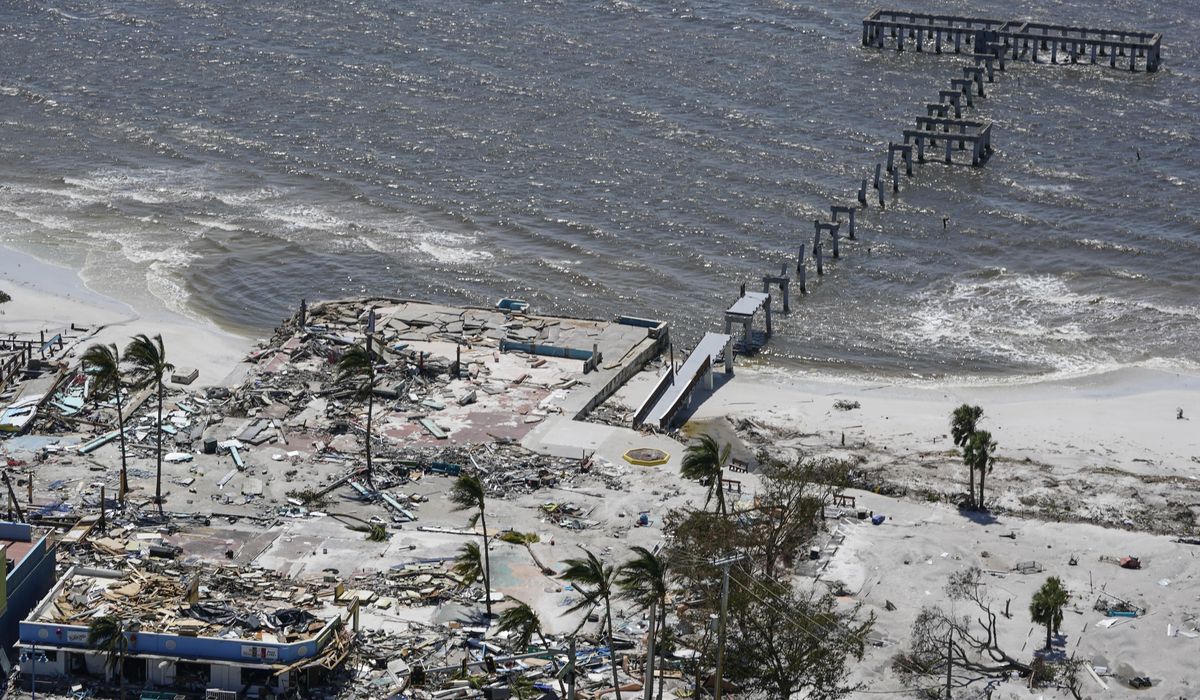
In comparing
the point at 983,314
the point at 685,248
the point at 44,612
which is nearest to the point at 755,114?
the point at 685,248

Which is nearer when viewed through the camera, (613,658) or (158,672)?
(613,658)

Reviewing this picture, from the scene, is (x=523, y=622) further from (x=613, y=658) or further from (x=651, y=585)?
(x=651, y=585)

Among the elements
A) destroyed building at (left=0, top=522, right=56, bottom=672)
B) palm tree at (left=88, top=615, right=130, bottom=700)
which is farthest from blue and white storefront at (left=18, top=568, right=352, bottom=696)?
destroyed building at (left=0, top=522, right=56, bottom=672)

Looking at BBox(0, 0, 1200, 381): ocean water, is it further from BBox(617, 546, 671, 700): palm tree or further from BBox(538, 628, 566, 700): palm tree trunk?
BBox(617, 546, 671, 700): palm tree

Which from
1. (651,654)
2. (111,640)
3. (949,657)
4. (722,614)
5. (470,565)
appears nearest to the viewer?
(722,614)

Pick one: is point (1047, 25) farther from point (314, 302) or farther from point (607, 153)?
→ point (314, 302)

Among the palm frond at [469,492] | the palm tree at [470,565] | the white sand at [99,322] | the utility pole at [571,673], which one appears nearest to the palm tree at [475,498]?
the palm frond at [469,492]

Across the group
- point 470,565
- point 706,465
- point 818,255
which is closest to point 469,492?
point 470,565
